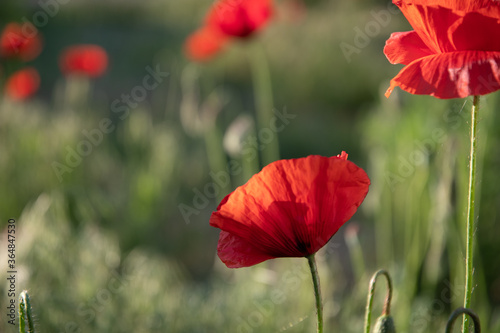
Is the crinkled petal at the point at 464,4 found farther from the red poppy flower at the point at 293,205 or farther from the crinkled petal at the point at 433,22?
Result: the red poppy flower at the point at 293,205

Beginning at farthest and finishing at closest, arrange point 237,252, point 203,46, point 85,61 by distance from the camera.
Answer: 1. point 85,61
2. point 203,46
3. point 237,252

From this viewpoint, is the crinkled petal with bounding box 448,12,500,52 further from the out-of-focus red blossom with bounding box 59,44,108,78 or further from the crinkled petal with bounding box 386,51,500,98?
the out-of-focus red blossom with bounding box 59,44,108,78

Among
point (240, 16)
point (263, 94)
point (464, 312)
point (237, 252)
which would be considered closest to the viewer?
point (464, 312)

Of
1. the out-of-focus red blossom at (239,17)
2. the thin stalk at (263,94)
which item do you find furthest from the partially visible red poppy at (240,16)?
the thin stalk at (263,94)

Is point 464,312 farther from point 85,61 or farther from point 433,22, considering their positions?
point 85,61

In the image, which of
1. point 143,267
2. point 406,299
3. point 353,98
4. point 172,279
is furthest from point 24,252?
point 353,98

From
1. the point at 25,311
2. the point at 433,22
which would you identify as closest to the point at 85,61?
the point at 25,311

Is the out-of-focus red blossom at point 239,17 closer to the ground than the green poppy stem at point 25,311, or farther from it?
farther from it
